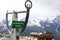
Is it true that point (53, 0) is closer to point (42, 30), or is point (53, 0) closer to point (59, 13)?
point (59, 13)

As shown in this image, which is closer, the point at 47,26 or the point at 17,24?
the point at 17,24

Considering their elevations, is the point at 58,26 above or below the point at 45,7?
below

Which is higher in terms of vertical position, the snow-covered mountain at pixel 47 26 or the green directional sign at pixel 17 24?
the green directional sign at pixel 17 24

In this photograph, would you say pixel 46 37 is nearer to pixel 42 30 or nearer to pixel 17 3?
pixel 42 30

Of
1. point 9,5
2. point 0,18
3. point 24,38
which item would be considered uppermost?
point 9,5

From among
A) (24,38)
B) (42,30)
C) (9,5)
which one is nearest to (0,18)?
(9,5)

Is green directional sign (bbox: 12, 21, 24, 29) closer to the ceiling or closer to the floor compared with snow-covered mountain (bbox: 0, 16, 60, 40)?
closer to the ceiling

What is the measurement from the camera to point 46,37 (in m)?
3.43

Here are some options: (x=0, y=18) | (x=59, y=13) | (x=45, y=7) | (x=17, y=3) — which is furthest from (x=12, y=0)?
(x=59, y=13)

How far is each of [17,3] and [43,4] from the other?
1.67 feet

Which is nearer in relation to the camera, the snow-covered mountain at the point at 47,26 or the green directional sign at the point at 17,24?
the green directional sign at the point at 17,24

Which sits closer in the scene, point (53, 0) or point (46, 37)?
point (46, 37)

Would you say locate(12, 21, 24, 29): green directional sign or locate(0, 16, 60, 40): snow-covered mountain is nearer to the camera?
locate(12, 21, 24, 29): green directional sign

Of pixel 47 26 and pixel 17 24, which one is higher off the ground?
pixel 17 24
